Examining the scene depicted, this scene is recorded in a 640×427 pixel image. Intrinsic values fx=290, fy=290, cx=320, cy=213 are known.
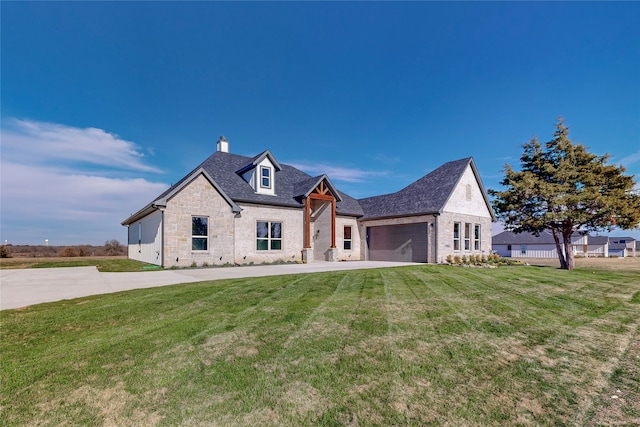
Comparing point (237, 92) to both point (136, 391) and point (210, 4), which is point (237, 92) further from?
point (136, 391)

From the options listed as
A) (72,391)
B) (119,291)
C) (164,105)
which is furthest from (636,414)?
(164,105)

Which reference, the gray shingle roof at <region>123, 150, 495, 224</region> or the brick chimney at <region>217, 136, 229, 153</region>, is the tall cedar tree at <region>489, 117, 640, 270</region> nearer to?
the gray shingle roof at <region>123, 150, 495, 224</region>

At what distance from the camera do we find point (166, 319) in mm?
5535

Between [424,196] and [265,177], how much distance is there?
11.7m

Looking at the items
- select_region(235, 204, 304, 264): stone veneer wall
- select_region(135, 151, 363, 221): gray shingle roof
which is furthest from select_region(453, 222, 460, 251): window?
select_region(235, 204, 304, 264): stone veneer wall

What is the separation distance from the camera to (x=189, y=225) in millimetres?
16062

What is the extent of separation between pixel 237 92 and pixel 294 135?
6.37 m

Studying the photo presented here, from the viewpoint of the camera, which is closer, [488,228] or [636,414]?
[636,414]

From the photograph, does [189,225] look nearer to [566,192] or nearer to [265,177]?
[265,177]

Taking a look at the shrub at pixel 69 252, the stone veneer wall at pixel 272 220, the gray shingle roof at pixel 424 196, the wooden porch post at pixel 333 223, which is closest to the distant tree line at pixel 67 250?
the shrub at pixel 69 252

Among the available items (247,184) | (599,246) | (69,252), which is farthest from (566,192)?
(599,246)

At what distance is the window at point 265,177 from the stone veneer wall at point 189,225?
3641 millimetres

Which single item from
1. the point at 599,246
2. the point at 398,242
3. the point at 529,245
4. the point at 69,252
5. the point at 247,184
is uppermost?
the point at 247,184

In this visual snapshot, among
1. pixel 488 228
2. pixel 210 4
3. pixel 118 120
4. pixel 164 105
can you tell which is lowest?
pixel 488 228
